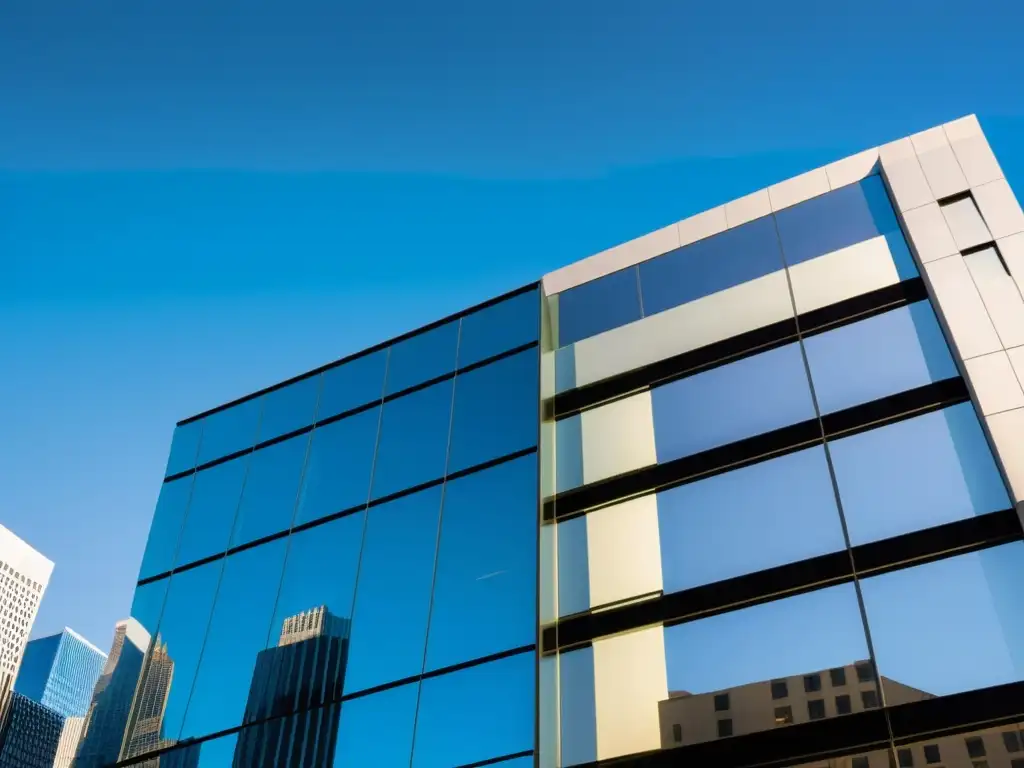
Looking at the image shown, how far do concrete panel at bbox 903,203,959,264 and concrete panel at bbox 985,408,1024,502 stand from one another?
4.50m

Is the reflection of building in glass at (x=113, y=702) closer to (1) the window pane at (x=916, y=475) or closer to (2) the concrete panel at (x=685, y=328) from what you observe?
(2) the concrete panel at (x=685, y=328)

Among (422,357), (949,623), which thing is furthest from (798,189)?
(949,623)

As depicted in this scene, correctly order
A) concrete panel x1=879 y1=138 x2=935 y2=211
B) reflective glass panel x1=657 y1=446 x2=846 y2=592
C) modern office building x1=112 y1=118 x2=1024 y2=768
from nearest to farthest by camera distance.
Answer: modern office building x1=112 y1=118 x2=1024 y2=768, reflective glass panel x1=657 y1=446 x2=846 y2=592, concrete panel x1=879 y1=138 x2=935 y2=211

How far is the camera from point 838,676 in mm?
15742

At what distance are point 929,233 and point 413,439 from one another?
495 inches

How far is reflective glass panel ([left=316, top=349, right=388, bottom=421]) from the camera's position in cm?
2600

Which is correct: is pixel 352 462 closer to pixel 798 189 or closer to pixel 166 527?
pixel 166 527

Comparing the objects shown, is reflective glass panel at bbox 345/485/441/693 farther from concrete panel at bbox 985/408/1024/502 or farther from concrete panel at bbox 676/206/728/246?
concrete panel at bbox 985/408/1024/502

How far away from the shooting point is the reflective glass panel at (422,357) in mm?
25250

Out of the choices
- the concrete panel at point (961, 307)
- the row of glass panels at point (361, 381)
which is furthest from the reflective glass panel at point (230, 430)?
the concrete panel at point (961, 307)

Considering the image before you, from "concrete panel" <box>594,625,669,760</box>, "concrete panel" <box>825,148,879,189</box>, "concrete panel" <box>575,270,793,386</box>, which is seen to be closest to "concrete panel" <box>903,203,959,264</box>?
"concrete panel" <box>825,148,879,189</box>

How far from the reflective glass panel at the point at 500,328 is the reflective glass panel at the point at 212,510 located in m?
7.02

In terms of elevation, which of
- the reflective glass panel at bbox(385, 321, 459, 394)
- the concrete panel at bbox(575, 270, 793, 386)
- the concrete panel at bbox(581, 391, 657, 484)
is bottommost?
the concrete panel at bbox(581, 391, 657, 484)

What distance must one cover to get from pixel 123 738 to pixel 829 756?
15.8 m
